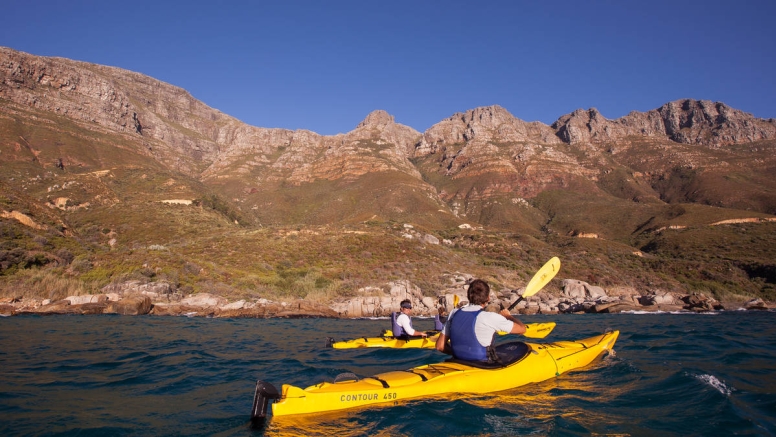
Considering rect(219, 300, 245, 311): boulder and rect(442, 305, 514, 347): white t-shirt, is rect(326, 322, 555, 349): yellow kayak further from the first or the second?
rect(219, 300, 245, 311): boulder

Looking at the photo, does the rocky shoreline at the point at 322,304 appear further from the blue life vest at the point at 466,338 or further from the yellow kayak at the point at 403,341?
the blue life vest at the point at 466,338

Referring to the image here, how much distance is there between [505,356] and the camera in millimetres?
7062

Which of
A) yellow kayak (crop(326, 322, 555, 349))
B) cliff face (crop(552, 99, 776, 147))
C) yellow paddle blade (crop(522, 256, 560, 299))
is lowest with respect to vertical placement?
yellow kayak (crop(326, 322, 555, 349))

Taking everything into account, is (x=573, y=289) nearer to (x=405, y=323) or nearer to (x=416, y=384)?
(x=405, y=323)

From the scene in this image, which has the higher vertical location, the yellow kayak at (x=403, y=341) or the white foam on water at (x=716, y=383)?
the white foam on water at (x=716, y=383)

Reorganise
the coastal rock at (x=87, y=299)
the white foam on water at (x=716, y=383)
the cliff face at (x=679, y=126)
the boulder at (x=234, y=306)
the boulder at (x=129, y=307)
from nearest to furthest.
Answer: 1. the white foam on water at (x=716, y=383)
2. the boulder at (x=129, y=307)
3. the coastal rock at (x=87, y=299)
4. the boulder at (x=234, y=306)
5. the cliff face at (x=679, y=126)

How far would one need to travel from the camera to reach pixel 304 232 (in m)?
50.5

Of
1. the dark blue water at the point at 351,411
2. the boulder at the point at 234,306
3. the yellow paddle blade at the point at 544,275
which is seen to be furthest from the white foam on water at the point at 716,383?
the boulder at the point at 234,306

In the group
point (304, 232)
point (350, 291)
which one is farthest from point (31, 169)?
point (350, 291)

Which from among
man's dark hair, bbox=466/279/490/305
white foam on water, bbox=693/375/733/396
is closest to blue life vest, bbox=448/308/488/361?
man's dark hair, bbox=466/279/490/305

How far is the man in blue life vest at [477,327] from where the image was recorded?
6.34m

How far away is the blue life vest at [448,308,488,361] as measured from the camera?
6496 mm

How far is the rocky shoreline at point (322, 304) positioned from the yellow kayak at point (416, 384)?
1775cm

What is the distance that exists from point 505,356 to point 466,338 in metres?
1.02
